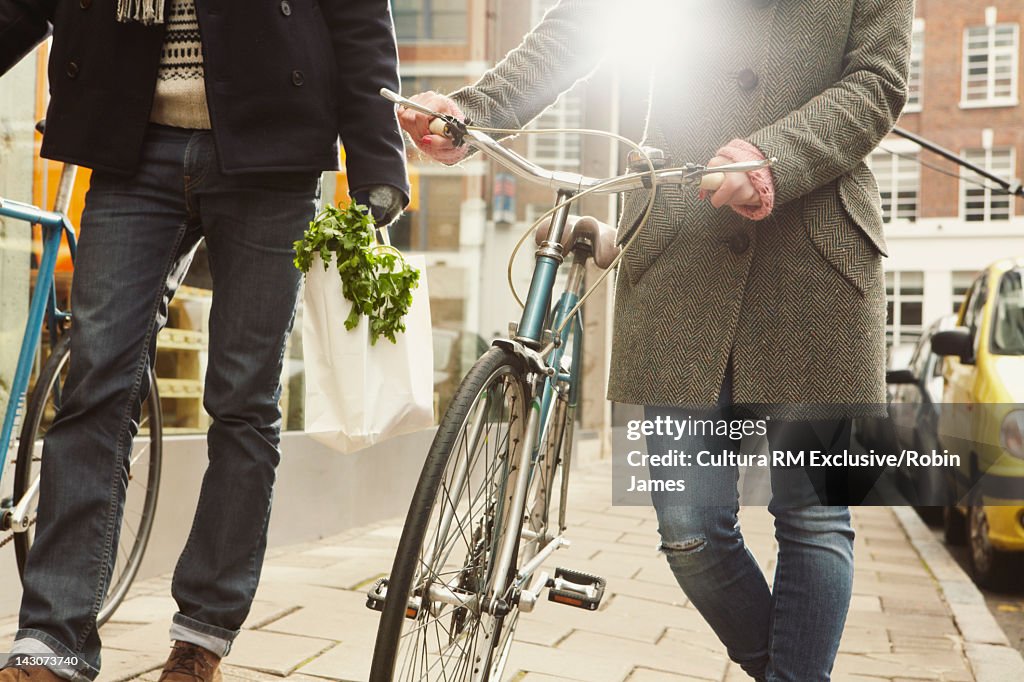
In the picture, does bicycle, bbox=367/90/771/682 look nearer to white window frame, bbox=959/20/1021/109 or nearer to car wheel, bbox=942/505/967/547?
car wheel, bbox=942/505/967/547

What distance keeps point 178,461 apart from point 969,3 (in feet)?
119

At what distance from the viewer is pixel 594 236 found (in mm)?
2406

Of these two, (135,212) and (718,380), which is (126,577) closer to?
(135,212)

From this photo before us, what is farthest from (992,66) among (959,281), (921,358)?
(921,358)

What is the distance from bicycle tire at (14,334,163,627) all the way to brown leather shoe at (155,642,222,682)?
0.45m

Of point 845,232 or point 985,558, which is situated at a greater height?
point 845,232

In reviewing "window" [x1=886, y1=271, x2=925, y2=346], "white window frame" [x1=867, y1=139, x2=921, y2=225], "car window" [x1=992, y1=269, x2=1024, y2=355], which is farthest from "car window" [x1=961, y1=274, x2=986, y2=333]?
"white window frame" [x1=867, y1=139, x2=921, y2=225]

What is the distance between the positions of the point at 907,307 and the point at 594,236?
3467 centimetres

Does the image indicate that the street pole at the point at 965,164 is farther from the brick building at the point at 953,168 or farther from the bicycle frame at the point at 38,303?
the brick building at the point at 953,168

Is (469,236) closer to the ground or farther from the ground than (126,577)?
farther from the ground

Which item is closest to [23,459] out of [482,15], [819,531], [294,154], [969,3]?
[294,154]

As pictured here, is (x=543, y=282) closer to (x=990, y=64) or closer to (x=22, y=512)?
(x=22, y=512)

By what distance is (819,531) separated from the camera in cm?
208

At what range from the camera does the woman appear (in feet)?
6.59
